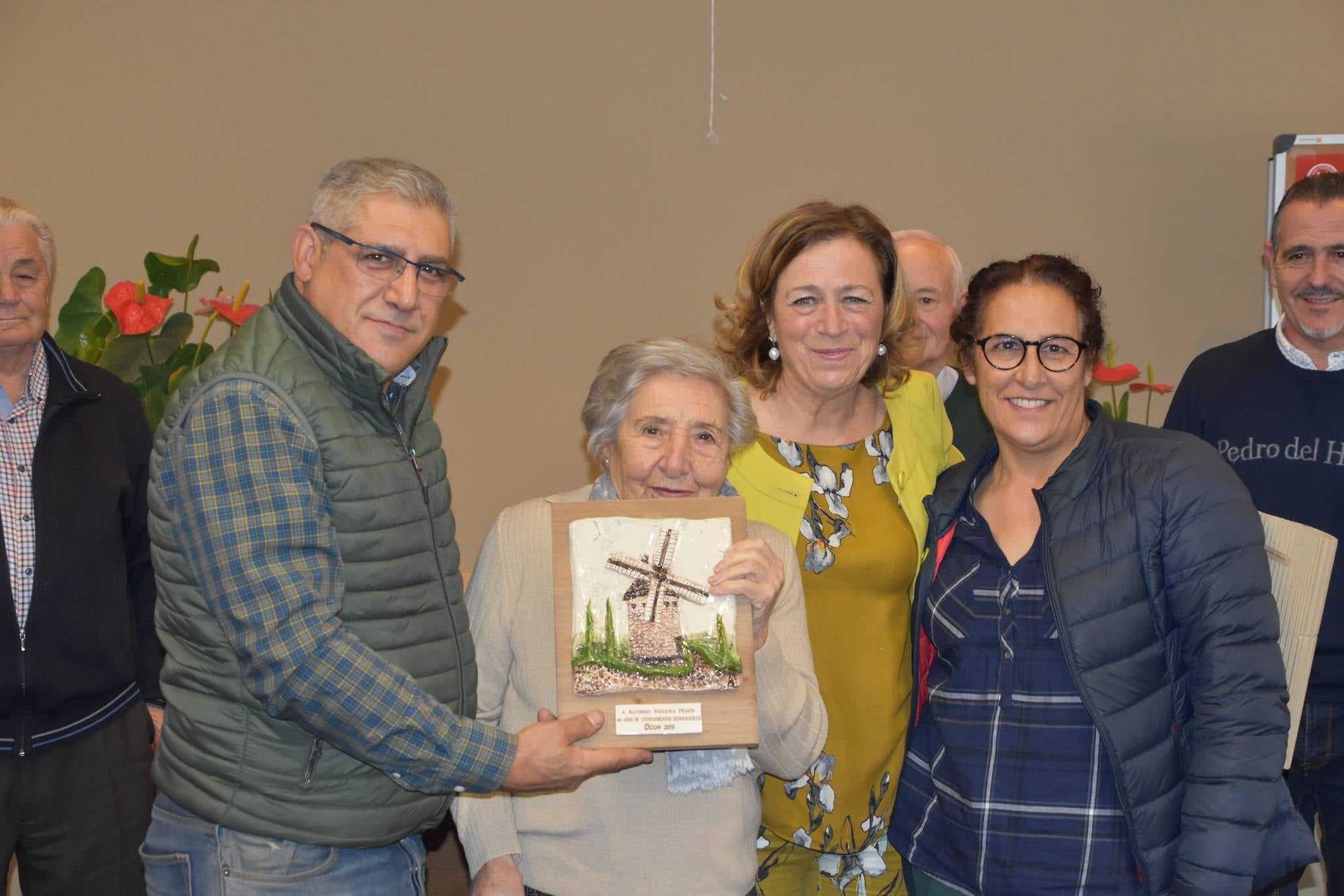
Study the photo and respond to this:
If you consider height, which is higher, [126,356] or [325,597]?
[126,356]

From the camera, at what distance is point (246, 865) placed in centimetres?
168

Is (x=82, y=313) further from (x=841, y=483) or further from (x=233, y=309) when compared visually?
(x=841, y=483)

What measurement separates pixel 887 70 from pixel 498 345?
1950mm

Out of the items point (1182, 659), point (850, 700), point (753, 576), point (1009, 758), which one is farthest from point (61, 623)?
point (1182, 659)

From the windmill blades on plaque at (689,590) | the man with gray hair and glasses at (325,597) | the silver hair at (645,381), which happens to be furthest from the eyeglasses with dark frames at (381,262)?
the windmill blades on plaque at (689,590)

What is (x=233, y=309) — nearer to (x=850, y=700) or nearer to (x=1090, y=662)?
(x=850, y=700)

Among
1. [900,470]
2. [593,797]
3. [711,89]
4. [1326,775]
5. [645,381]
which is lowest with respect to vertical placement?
[1326,775]

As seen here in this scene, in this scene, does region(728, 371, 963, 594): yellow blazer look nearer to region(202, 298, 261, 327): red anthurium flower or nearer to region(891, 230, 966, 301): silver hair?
region(891, 230, 966, 301): silver hair

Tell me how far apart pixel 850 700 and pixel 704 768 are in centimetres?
45

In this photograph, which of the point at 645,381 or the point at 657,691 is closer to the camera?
the point at 657,691

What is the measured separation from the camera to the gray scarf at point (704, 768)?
1.94 metres

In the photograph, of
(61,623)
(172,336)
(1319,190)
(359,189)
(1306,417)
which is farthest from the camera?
(172,336)

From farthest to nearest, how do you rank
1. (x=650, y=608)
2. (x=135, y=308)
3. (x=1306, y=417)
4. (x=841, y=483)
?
Result: (x=135, y=308) < (x=1306, y=417) < (x=841, y=483) < (x=650, y=608)

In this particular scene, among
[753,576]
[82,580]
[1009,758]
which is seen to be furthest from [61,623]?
[1009,758]
